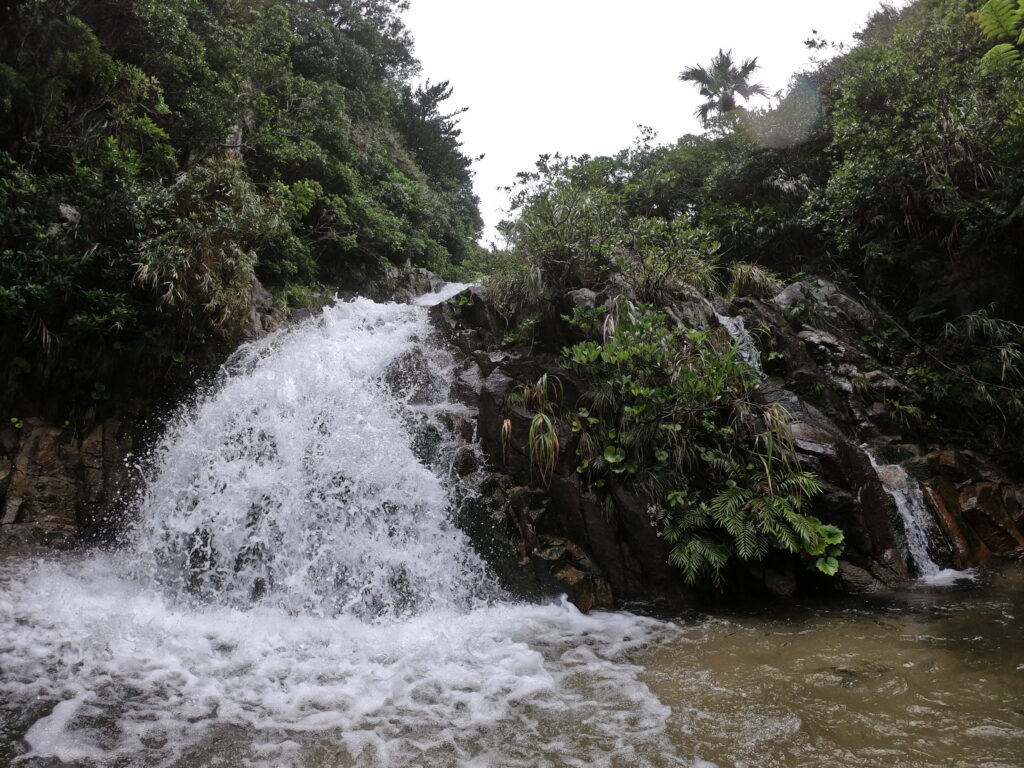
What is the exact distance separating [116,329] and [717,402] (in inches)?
305

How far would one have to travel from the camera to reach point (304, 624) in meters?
4.71

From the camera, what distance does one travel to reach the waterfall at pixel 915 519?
19.0ft

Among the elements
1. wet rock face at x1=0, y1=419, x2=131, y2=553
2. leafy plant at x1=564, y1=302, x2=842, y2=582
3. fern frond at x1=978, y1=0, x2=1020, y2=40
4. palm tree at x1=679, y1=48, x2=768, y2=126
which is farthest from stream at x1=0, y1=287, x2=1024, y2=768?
palm tree at x1=679, y1=48, x2=768, y2=126

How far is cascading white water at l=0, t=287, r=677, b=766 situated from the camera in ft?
10.2

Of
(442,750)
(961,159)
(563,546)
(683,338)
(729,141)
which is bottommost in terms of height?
(442,750)

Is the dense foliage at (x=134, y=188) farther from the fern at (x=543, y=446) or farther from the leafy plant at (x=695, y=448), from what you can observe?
the leafy plant at (x=695, y=448)

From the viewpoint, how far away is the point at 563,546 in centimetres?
561

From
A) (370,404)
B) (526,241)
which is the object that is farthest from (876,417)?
(370,404)

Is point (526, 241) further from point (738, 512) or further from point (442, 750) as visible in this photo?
point (442, 750)

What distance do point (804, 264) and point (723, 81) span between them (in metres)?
18.1

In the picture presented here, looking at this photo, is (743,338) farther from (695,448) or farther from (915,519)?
(915,519)

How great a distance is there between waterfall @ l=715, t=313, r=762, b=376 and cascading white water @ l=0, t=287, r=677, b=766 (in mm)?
4321

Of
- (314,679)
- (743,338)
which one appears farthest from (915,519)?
(314,679)

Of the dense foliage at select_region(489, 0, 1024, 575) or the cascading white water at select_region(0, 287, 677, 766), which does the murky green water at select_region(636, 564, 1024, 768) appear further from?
the dense foliage at select_region(489, 0, 1024, 575)
